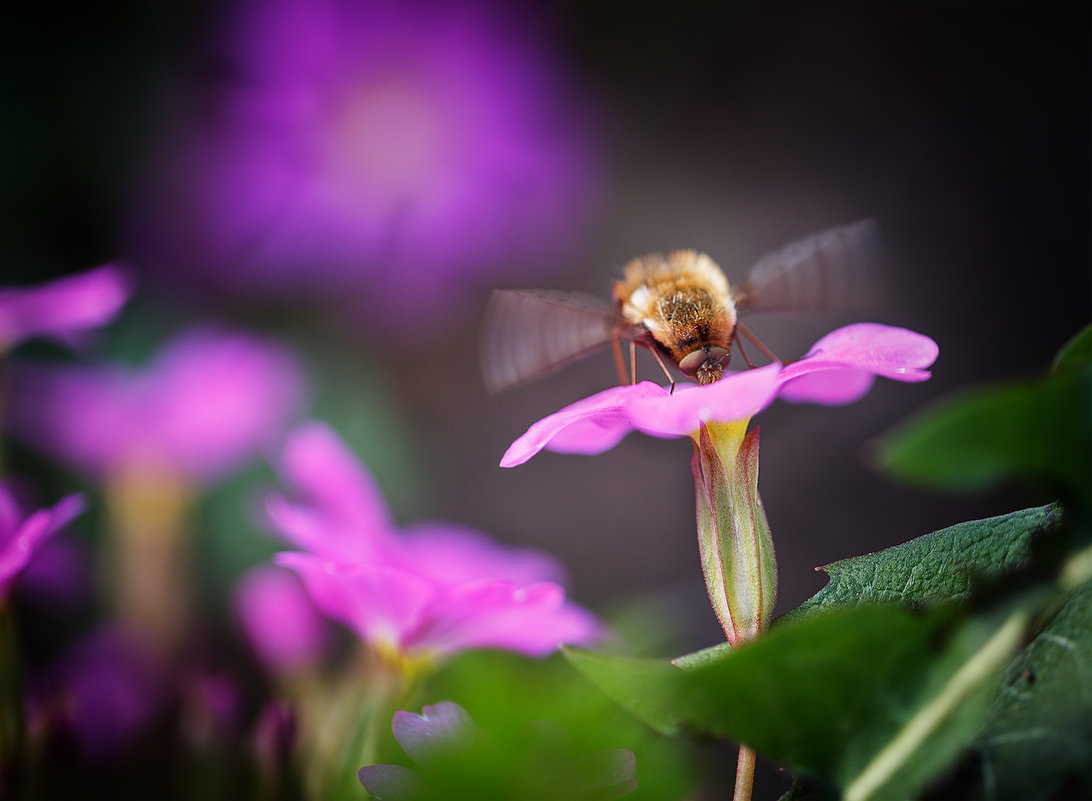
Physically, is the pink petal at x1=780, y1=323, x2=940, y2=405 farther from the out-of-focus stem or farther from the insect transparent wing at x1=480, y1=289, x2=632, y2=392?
the out-of-focus stem

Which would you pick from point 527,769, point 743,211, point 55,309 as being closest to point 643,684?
point 527,769

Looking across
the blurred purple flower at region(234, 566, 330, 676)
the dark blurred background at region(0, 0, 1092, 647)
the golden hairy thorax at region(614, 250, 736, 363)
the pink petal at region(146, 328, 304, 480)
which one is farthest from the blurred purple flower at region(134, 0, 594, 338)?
the golden hairy thorax at region(614, 250, 736, 363)

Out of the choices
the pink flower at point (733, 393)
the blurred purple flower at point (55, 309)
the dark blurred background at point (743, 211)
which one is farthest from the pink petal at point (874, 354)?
the dark blurred background at point (743, 211)

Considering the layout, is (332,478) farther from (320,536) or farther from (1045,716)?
(1045,716)

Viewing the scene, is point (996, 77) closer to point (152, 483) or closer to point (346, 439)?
point (346, 439)

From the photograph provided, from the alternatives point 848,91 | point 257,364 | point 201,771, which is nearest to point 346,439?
point 257,364

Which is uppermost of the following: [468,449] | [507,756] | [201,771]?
[507,756]
